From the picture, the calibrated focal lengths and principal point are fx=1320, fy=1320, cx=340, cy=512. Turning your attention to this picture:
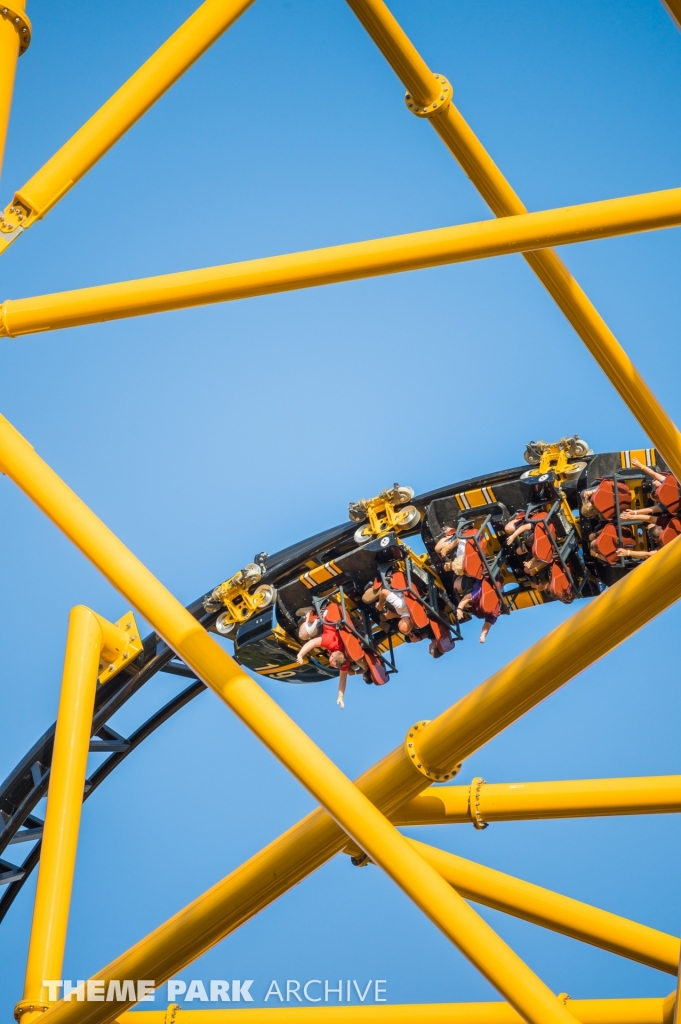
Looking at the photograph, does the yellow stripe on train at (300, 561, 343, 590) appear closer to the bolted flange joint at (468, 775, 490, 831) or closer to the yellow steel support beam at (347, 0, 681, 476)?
the bolted flange joint at (468, 775, 490, 831)

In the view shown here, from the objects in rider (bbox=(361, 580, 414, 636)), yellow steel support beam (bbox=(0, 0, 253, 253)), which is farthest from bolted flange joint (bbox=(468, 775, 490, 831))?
yellow steel support beam (bbox=(0, 0, 253, 253))

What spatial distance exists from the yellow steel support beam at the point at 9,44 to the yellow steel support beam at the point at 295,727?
1.31m

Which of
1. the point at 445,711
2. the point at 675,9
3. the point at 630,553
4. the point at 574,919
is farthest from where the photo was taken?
the point at 630,553

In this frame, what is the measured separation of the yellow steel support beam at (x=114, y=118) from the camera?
17.4 ft

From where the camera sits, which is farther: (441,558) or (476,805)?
(441,558)

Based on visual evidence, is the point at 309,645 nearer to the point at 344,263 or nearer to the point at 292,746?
the point at 292,746

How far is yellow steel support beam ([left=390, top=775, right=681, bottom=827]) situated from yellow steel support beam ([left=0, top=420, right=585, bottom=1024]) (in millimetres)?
709

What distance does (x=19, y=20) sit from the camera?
556 centimetres

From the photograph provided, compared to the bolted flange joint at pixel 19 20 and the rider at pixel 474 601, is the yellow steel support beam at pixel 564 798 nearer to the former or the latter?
the rider at pixel 474 601

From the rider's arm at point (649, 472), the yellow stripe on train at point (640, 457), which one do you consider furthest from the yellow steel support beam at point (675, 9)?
the yellow stripe on train at point (640, 457)

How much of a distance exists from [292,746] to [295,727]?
11 centimetres

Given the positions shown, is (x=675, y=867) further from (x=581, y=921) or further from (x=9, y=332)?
(x=9, y=332)

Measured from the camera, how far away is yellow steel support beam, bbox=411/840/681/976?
19.5 feet

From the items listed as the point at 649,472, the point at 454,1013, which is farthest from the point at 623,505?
the point at 454,1013
